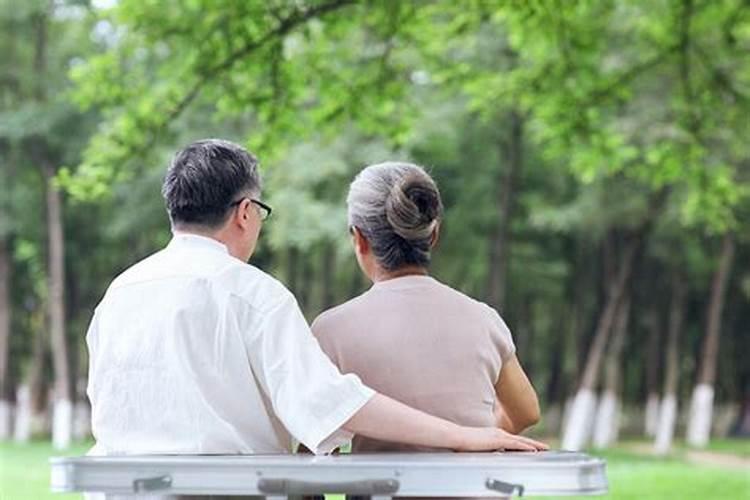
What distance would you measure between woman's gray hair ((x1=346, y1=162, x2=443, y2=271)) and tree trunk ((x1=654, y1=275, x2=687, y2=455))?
29.7 meters

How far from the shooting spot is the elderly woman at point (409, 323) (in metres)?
3.71

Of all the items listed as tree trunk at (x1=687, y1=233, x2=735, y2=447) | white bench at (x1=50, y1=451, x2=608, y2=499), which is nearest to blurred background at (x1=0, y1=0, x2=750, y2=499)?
tree trunk at (x1=687, y1=233, x2=735, y2=447)

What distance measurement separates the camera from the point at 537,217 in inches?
1142

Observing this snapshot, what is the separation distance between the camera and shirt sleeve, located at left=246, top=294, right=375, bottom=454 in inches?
132

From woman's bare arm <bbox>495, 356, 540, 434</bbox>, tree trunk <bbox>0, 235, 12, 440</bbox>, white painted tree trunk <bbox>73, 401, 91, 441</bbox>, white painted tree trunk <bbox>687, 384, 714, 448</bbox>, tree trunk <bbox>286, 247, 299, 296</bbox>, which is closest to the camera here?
woman's bare arm <bbox>495, 356, 540, 434</bbox>

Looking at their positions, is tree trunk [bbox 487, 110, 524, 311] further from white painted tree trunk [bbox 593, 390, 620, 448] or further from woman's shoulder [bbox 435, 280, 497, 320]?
woman's shoulder [bbox 435, 280, 497, 320]

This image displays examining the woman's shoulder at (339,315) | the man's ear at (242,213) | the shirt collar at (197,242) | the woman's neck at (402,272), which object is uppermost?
the man's ear at (242,213)

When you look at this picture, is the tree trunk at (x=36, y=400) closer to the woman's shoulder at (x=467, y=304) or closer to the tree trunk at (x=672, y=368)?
the tree trunk at (x=672, y=368)

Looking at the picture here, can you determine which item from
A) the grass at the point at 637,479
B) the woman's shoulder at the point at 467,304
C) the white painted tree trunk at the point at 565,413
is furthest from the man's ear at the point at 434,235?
the white painted tree trunk at the point at 565,413

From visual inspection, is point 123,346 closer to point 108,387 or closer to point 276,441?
point 108,387

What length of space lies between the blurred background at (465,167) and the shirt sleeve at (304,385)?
7.78m

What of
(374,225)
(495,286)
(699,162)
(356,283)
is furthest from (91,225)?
(374,225)

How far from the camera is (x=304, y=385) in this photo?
3.34m

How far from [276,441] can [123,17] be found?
8667 mm
